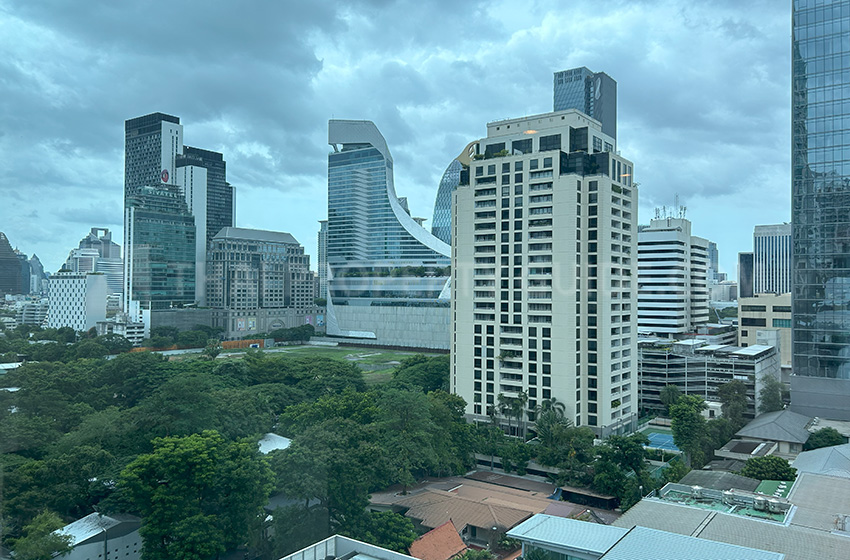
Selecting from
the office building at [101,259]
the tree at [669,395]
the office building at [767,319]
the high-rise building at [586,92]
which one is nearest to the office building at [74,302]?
the office building at [101,259]

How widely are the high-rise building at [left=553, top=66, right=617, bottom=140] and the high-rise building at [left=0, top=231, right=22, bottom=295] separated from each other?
45192 millimetres

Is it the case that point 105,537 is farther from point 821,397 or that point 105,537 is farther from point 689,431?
point 821,397

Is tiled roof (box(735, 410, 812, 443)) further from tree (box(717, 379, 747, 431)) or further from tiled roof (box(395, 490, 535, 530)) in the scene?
tiled roof (box(395, 490, 535, 530))

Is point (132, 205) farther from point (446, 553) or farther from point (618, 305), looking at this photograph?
point (446, 553)

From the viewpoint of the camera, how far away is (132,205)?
140 ft

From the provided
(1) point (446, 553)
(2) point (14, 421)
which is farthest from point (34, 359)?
(1) point (446, 553)

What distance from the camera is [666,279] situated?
30.2 m

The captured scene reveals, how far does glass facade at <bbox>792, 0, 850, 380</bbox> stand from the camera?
18109 mm

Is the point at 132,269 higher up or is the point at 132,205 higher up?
the point at 132,205

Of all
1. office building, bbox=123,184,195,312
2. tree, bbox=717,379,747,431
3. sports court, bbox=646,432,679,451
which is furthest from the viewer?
office building, bbox=123,184,195,312

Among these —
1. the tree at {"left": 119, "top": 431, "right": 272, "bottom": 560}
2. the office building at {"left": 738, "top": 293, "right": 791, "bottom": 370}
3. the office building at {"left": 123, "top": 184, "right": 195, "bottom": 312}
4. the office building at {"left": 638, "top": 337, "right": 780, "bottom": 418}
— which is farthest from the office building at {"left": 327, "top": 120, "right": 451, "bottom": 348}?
the tree at {"left": 119, "top": 431, "right": 272, "bottom": 560}

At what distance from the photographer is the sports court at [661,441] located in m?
15.8

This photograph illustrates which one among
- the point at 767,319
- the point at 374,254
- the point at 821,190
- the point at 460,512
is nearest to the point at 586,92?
the point at 374,254

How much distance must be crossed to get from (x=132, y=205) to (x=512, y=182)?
34.8 meters
